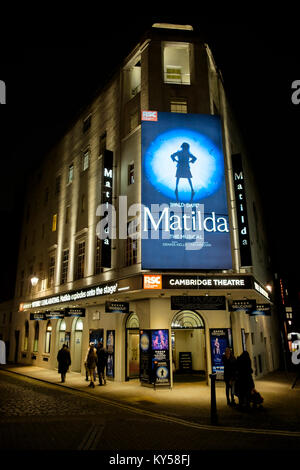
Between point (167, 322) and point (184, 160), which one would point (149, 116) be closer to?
point (184, 160)

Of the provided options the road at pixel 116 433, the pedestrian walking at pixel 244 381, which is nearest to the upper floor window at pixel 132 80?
the pedestrian walking at pixel 244 381

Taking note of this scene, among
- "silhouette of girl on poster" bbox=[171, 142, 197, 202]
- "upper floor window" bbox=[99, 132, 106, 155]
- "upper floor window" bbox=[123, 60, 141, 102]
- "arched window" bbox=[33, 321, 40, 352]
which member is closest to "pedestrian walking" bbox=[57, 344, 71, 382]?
"silhouette of girl on poster" bbox=[171, 142, 197, 202]

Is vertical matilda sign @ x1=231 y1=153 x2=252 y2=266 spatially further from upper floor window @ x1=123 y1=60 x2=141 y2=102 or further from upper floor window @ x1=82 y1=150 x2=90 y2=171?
upper floor window @ x1=82 y1=150 x2=90 y2=171

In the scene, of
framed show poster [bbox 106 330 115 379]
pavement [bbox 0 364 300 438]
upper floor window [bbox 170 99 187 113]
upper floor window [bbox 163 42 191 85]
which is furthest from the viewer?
upper floor window [bbox 163 42 191 85]

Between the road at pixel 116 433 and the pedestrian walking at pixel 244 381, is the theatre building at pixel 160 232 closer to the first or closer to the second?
the pedestrian walking at pixel 244 381

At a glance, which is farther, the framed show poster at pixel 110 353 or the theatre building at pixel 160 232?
the framed show poster at pixel 110 353

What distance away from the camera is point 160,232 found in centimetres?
1499

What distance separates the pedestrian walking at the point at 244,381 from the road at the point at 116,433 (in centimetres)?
236

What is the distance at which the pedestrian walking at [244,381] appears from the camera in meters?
10.3

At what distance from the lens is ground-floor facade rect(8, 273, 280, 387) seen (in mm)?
13927

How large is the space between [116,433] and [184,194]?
10.7 m

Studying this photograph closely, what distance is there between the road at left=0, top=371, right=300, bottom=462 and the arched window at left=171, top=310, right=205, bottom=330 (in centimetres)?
648

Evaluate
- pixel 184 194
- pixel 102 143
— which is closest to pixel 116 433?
pixel 184 194

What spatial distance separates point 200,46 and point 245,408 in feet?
61.9
